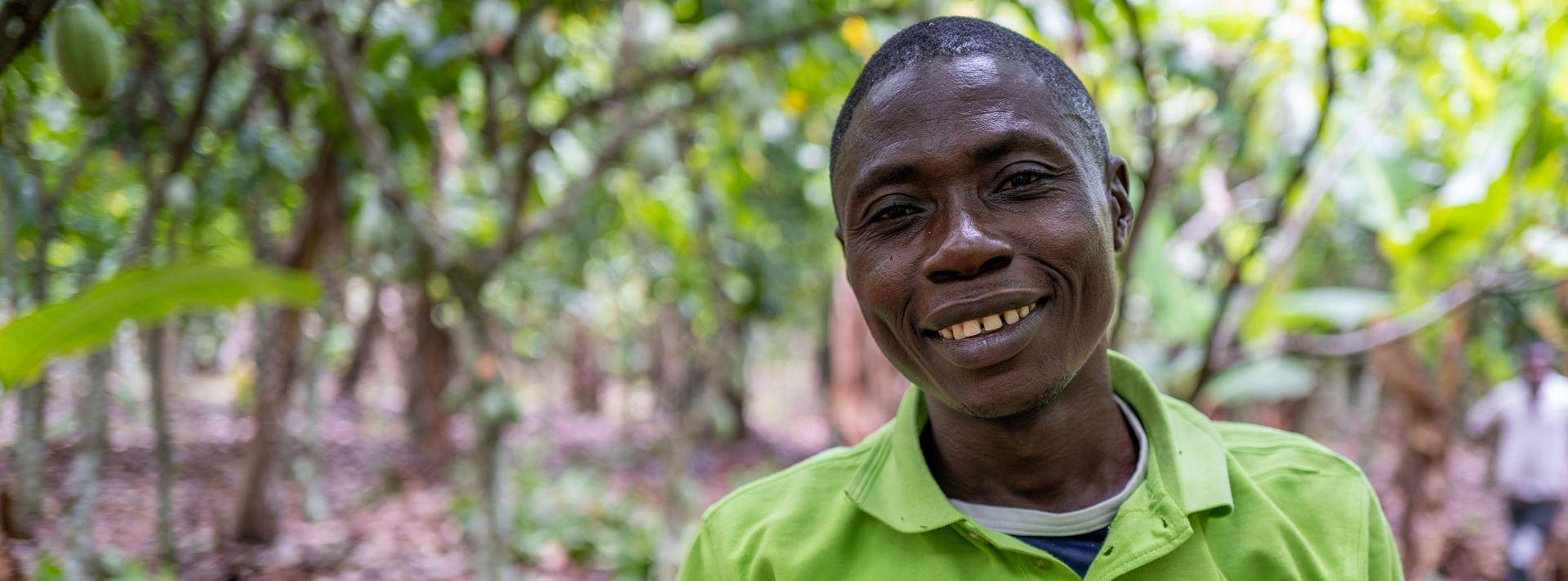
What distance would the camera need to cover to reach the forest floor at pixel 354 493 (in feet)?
14.6

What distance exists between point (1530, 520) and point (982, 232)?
5148 mm

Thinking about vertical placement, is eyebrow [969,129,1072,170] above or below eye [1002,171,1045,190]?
above

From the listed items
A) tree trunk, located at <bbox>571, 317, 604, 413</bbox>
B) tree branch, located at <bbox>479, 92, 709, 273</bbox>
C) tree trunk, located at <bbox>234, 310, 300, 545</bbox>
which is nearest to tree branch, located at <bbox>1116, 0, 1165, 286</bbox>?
tree branch, located at <bbox>479, 92, 709, 273</bbox>

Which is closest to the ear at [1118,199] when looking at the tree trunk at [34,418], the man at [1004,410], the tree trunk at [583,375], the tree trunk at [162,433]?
the man at [1004,410]

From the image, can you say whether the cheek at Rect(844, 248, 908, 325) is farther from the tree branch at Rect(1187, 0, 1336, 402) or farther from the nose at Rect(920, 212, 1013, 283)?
the tree branch at Rect(1187, 0, 1336, 402)

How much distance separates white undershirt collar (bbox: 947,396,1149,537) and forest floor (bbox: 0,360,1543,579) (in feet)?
6.16

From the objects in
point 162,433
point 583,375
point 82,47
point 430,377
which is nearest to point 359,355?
point 583,375

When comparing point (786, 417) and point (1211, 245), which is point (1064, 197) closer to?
point (1211, 245)

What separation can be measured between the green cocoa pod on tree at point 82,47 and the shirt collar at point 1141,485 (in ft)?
3.98

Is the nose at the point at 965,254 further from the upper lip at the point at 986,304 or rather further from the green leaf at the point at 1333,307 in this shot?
the green leaf at the point at 1333,307

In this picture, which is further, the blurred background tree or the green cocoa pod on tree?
the blurred background tree

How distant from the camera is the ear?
3.94ft

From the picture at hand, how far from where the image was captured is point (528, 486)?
6.86 m

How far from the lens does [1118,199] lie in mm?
1222
